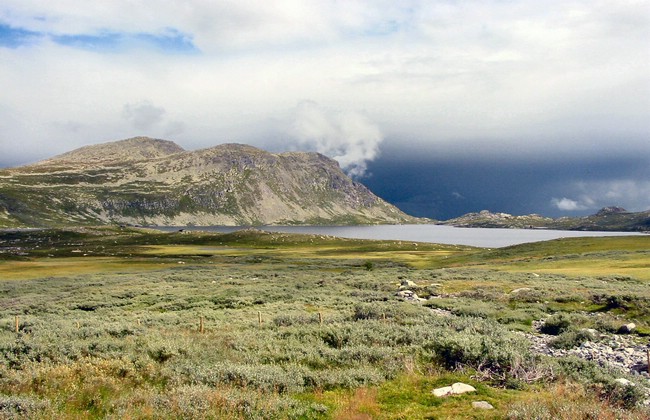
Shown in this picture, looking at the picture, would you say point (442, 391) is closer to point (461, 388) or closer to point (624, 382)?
point (461, 388)

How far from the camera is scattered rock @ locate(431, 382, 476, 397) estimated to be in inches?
520

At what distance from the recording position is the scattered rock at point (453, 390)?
13.2m

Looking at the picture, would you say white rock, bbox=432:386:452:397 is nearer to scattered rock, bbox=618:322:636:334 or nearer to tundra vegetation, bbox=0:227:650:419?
tundra vegetation, bbox=0:227:650:419

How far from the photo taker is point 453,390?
13.4 m

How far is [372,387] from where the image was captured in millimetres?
14000

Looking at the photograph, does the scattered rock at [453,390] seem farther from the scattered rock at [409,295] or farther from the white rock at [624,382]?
the scattered rock at [409,295]

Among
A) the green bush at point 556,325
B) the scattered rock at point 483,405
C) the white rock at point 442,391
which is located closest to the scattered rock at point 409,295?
the green bush at point 556,325

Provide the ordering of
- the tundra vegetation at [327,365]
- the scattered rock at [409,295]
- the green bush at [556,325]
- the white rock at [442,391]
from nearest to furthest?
1. the tundra vegetation at [327,365]
2. the white rock at [442,391]
3. the green bush at [556,325]
4. the scattered rock at [409,295]

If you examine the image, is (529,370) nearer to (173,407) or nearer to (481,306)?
(173,407)

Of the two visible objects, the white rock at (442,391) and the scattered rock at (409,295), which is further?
the scattered rock at (409,295)

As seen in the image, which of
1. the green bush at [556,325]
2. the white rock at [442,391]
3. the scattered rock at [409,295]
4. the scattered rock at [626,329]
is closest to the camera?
the white rock at [442,391]

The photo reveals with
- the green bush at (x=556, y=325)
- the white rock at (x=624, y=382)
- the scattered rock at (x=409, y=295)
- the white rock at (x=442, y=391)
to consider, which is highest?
the white rock at (x=624, y=382)

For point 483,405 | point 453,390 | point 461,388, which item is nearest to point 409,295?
point 461,388

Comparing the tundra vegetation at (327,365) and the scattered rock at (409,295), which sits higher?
the tundra vegetation at (327,365)
